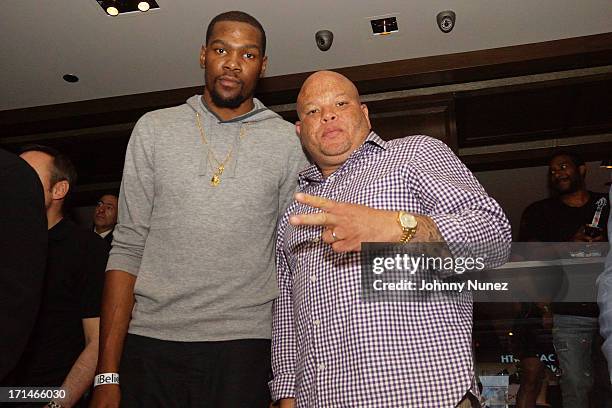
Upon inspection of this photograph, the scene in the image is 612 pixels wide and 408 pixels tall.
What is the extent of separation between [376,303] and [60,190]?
1.22 m

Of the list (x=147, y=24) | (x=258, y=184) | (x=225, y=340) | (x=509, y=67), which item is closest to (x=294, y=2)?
(x=147, y=24)

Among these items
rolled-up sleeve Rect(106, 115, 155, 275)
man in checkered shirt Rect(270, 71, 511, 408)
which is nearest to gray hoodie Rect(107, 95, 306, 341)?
rolled-up sleeve Rect(106, 115, 155, 275)

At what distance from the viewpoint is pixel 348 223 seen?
84 cm

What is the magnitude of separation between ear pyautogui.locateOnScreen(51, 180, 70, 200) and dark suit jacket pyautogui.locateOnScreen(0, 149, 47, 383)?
87 centimetres

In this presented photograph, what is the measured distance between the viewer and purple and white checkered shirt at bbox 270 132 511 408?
3.13 feet

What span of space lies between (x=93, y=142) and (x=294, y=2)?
8.09ft

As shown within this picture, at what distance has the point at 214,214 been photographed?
1.30m

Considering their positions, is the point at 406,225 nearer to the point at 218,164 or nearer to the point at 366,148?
the point at 366,148

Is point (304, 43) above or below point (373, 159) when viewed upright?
above

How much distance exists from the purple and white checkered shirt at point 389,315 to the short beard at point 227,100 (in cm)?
40

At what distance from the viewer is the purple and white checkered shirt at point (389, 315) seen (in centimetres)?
95

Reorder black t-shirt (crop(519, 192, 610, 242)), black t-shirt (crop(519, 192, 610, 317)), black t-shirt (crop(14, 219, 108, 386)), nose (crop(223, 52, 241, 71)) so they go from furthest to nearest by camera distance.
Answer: black t-shirt (crop(519, 192, 610, 242))
black t-shirt (crop(519, 192, 610, 317))
black t-shirt (crop(14, 219, 108, 386))
nose (crop(223, 52, 241, 71))

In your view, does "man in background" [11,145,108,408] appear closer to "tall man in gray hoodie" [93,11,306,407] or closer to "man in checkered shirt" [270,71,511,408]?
"tall man in gray hoodie" [93,11,306,407]

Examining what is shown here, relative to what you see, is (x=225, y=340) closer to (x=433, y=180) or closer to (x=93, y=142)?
(x=433, y=180)
